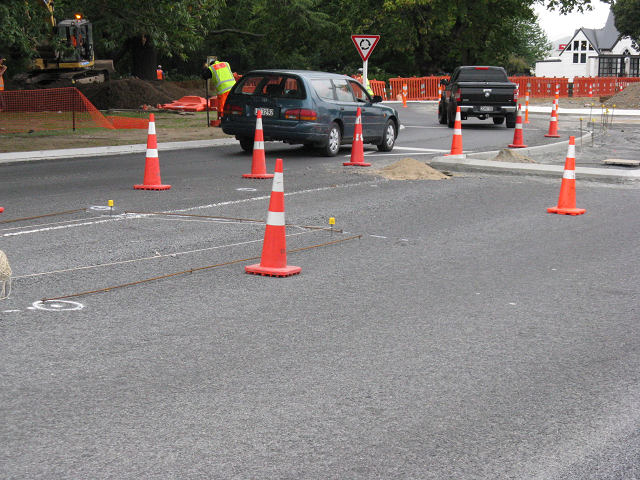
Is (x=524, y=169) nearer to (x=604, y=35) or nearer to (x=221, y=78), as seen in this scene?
(x=221, y=78)

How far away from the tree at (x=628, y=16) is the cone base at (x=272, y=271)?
289 ft

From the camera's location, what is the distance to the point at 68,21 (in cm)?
3381

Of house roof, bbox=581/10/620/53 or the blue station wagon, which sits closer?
the blue station wagon

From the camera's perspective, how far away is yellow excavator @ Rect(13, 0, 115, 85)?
33.9 m

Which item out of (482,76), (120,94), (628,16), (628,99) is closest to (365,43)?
(482,76)

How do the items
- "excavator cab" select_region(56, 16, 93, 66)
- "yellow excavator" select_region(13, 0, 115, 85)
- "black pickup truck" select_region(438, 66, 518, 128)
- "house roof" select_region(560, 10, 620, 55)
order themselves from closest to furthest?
1. "black pickup truck" select_region(438, 66, 518, 128)
2. "excavator cab" select_region(56, 16, 93, 66)
3. "yellow excavator" select_region(13, 0, 115, 85)
4. "house roof" select_region(560, 10, 620, 55)

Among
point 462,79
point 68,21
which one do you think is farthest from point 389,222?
point 68,21

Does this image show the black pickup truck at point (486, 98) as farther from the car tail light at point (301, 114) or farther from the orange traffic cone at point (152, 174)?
the orange traffic cone at point (152, 174)

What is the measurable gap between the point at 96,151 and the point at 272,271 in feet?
39.6

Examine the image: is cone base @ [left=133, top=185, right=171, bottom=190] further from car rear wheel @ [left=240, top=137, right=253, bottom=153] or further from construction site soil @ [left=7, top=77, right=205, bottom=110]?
construction site soil @ [left=7, top=77, right=205, bottom=110]

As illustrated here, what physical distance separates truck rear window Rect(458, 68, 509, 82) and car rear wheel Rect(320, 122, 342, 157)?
36.7 feet

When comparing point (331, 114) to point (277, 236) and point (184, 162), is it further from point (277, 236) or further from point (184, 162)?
point (277, 236)

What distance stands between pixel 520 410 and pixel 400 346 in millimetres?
1144

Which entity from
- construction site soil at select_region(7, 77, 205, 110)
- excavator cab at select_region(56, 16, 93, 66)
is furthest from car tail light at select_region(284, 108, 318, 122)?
excavator cab at select_region(56, 16, 93, 66)
